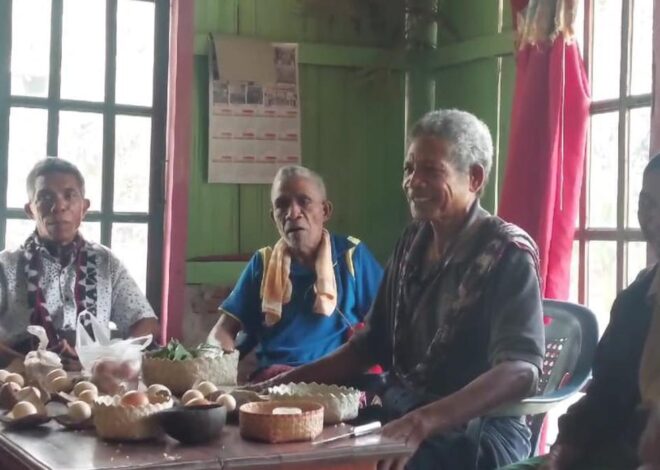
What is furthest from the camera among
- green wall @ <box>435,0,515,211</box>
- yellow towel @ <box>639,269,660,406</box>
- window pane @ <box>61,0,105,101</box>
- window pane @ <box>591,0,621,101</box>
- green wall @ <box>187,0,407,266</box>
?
green wall @ <box>187,0,407,266</box>

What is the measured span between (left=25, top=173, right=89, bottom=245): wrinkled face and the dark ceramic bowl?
1705 millimetres

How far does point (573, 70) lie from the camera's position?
129 inches

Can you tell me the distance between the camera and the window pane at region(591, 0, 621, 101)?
330 centimetres

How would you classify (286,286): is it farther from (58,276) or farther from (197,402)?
(197,402)

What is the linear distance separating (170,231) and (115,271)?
546 mm

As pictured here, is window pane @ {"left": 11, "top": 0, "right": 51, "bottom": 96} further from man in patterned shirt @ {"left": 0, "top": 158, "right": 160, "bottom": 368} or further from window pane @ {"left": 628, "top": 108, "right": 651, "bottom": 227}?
window pane @ {"left": 628, "top": 108, "right": 651, "bottom": 227}

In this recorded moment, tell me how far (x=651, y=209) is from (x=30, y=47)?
2706mm

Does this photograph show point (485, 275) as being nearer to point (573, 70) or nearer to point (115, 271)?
point (573, 70)

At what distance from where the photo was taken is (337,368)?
262cm

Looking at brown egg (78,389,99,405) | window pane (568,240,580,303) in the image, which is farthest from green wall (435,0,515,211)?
brown egg (78,389,99,405)

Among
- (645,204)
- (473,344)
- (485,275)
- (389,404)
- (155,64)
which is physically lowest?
(389,404)

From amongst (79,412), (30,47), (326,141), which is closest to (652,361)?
(79,412)

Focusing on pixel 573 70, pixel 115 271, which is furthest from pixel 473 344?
pixel 115 271

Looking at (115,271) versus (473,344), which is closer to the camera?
(473,344)
